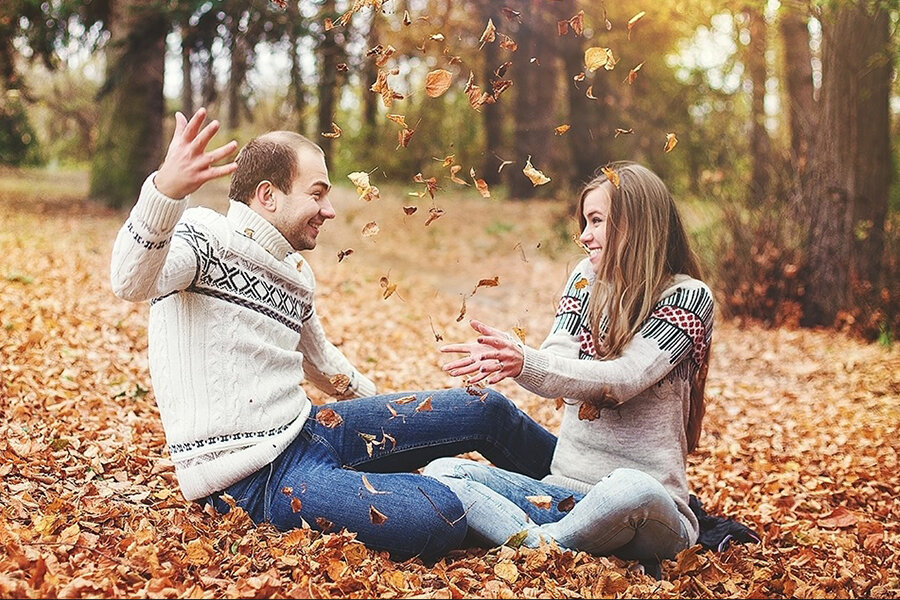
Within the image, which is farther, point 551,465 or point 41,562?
point 551,465

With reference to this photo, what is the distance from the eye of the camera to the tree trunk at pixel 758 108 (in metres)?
8.81

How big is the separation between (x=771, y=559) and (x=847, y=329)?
16.7 ft

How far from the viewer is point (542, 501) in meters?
2.98

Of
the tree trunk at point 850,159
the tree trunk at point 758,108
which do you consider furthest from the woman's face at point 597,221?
the tree trunk at point 758,108

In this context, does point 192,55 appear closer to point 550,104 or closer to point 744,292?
point 744,292

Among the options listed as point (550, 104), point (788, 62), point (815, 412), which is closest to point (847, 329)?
point (815, 412)

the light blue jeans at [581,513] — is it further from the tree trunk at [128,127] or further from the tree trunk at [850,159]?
the tree trunk at [128,127]

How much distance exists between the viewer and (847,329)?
25.2 feet

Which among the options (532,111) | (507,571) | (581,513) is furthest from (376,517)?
(532,111)

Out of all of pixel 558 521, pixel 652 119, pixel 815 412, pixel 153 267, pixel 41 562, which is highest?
pixel 652 119

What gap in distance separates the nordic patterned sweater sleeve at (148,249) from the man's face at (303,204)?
439 millimetres

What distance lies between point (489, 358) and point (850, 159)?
6.42m

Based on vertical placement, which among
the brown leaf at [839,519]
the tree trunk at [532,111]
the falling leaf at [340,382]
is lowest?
the brown leaf at [839,519]

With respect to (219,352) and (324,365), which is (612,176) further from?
(219,352)
